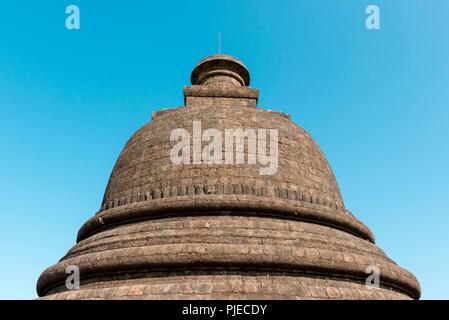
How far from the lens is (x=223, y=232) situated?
327 inches

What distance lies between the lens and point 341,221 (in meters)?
9.90

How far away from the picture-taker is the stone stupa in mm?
7648

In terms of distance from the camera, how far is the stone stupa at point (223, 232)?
765cm

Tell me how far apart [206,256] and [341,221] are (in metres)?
3.89

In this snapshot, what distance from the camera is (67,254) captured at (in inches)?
383

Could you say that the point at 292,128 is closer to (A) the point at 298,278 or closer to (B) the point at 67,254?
(A) the point at 298,278
